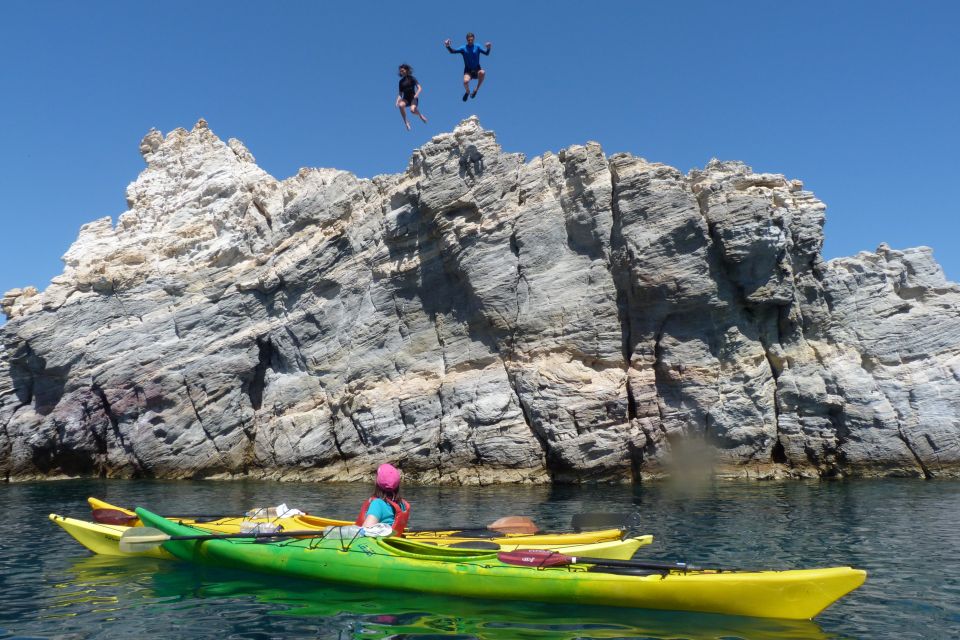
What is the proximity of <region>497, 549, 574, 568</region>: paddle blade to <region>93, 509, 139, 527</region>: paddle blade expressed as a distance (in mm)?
8730

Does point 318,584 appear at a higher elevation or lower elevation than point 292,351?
lower

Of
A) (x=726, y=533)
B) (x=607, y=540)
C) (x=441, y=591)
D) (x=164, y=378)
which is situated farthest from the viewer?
(x=164, y=378)

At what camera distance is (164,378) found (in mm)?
30594

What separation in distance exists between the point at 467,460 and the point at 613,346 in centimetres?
734

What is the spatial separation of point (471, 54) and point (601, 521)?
436 inches

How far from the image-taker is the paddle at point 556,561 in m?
9.17

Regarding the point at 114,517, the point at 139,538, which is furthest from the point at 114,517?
the point at 139,538

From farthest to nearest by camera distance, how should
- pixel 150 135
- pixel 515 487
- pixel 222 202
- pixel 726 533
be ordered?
pixel 150 135 → pixel 222 202 → pixel 515 487 → pixel 726 533

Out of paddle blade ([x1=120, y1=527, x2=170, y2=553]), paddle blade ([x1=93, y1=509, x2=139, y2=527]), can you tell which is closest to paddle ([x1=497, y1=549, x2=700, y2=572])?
paddle blade ([x1=120, y1=527, x2=170, y2=553])

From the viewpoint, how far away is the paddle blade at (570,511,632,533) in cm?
1238

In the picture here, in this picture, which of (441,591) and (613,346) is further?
(613,346)

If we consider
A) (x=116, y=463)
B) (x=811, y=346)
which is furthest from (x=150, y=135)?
(x=811, y=346)

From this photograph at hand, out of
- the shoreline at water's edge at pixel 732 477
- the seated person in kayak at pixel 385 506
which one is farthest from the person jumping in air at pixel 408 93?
the shoreline at water's edge at pixel 732 477

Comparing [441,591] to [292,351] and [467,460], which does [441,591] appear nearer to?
[467,460]
